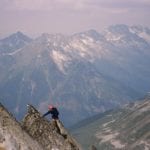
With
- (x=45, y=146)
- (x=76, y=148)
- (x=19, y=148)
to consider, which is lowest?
(x=76, y=148)

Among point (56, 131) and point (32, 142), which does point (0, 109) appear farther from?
point (56, 131)

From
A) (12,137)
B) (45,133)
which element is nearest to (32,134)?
(45,133)

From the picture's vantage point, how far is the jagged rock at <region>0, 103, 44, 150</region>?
2744cm

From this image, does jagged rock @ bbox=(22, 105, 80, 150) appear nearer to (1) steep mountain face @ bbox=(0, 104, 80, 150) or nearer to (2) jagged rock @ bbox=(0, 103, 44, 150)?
(1) steep mountain face @ bbox=(0, 104, 80, 150)

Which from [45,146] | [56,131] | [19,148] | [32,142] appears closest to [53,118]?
[56,131]

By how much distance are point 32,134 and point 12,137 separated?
6960 mm

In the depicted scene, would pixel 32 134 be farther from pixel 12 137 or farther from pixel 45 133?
pixel 12 137

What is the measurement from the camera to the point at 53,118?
137 ft

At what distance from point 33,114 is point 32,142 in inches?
256

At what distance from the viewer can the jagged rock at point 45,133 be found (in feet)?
115

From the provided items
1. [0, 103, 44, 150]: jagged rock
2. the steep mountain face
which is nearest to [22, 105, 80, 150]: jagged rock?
the steep mountain face

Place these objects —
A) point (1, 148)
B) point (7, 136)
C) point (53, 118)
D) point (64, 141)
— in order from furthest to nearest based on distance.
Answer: point (53, 118) < point (64, 141) < point (7, 136) < point (1, 148)

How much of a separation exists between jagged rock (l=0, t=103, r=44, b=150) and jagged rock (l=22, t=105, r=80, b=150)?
8.48 ft

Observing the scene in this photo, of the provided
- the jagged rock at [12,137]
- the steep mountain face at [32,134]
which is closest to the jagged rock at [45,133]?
the steep mountain face at [32,134]
